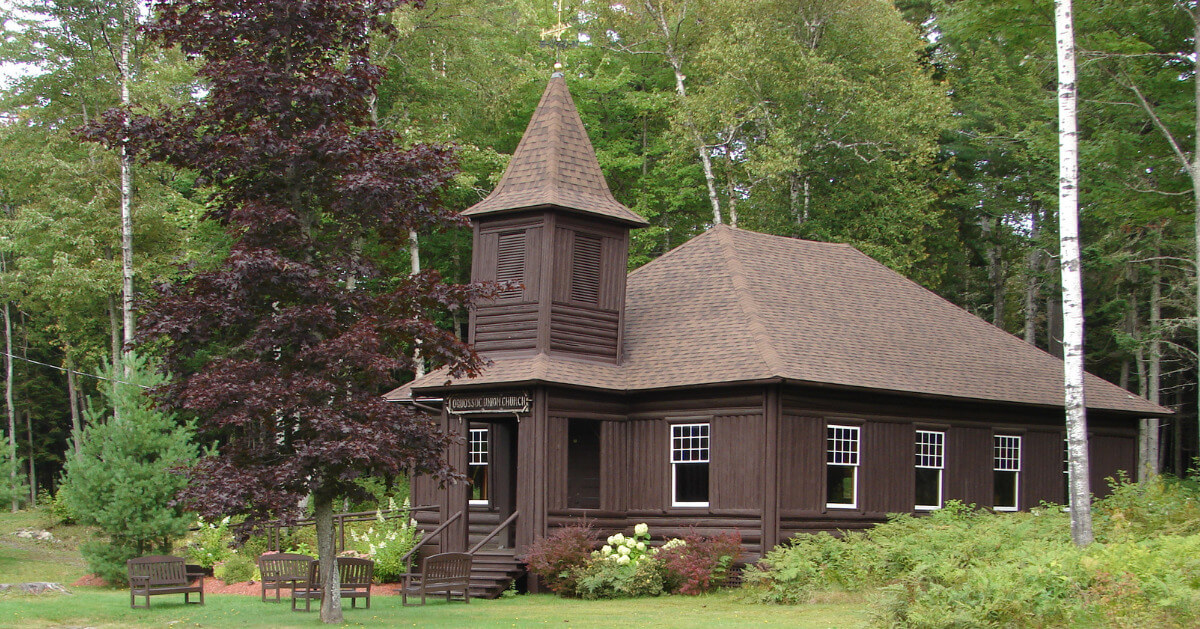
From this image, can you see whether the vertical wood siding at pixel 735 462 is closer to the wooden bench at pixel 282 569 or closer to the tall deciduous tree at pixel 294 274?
the tall deciduous tree at pixel 294 274

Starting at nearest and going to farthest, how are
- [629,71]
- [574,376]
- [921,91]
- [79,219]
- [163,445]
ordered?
[574,376], [163,445], [921,91], [79,219], [629,71]

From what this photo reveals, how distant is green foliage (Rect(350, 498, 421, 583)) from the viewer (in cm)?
2328

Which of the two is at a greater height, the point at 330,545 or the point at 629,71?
the point at 629,71

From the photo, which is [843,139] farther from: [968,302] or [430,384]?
[430,384]

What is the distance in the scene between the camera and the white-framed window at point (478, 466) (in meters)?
25.3

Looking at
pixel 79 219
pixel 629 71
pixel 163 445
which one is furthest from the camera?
pixel 629 71

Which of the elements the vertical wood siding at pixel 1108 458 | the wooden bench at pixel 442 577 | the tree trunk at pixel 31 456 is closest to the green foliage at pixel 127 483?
the wooden bench at pixel 442 577

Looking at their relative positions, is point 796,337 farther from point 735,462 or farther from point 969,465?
point 969,465

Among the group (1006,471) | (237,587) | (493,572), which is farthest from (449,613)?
(1006,471)

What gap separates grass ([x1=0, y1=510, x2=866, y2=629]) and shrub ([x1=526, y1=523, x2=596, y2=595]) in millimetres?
336

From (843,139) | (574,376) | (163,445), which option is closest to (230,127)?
(574,376)

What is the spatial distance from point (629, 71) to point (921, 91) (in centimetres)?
1063

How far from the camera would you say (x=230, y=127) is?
51.5 feet

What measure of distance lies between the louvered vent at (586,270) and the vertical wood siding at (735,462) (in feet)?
11.6
